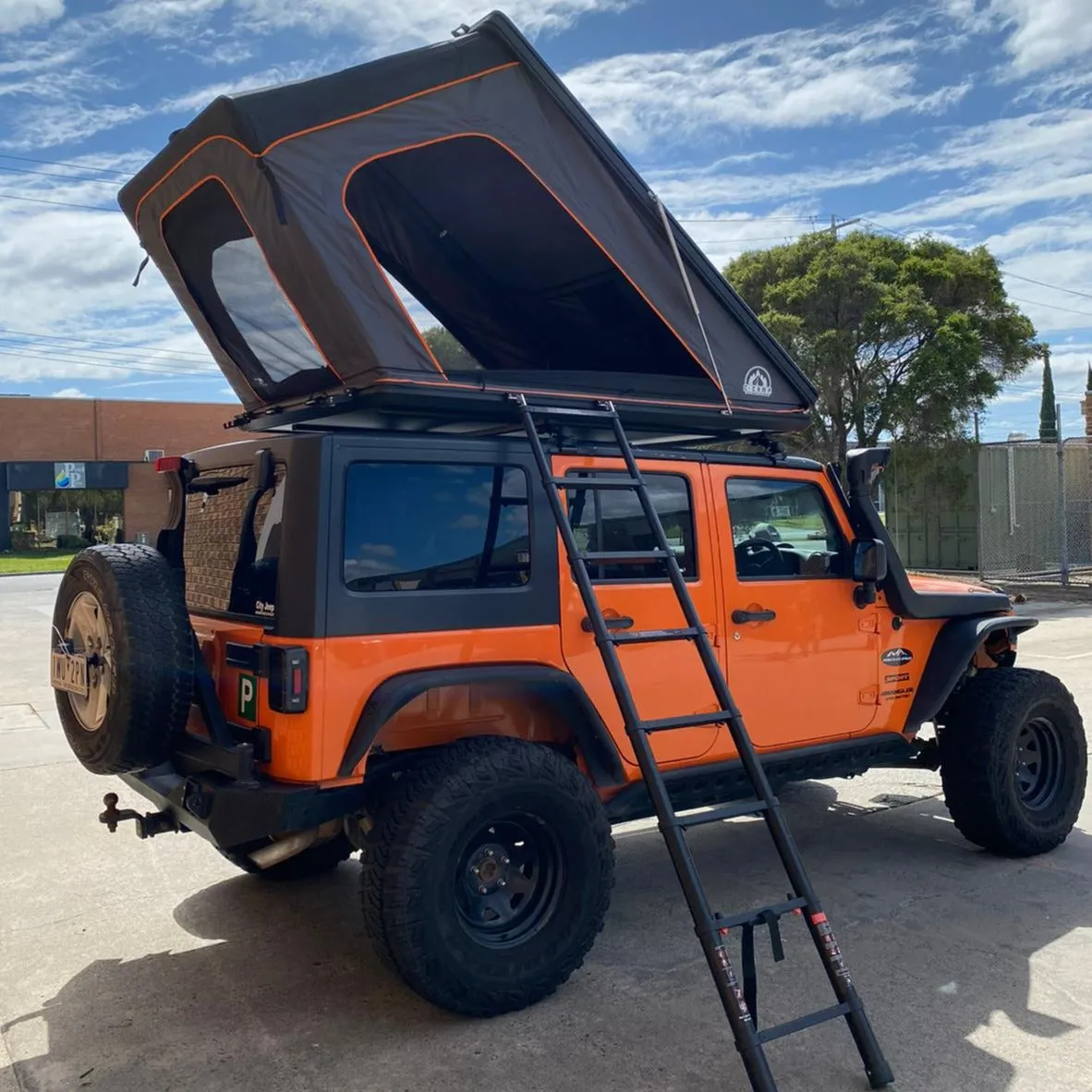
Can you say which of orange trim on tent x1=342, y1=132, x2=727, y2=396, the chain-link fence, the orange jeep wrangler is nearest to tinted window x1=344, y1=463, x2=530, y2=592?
the orange jeep wrangler

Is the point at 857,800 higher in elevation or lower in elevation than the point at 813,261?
lower

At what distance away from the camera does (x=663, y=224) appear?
4684 millimetres

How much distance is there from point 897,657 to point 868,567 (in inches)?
21.8

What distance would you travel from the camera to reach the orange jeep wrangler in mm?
3635

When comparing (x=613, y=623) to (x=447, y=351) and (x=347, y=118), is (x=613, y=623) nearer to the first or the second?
(x=447, y=351)

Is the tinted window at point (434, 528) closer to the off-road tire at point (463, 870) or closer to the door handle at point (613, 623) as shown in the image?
the door handle at point (613, 623)

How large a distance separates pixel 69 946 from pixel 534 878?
2.01 m

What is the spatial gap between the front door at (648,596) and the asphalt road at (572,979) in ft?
3.13

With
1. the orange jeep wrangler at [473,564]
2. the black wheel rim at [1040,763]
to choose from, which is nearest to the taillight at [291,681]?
the orange jeep wrangler at [473,564]

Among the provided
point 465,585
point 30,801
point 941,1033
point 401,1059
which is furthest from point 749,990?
point 30,801

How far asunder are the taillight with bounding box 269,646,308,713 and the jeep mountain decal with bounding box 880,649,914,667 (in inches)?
115

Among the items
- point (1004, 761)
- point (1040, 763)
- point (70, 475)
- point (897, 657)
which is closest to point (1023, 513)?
point (1040, 763)

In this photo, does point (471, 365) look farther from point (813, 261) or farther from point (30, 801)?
point (813, 261)

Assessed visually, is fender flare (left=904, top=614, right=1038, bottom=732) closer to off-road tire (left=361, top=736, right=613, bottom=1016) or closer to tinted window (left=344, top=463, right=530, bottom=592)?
off-road tire (left=361, top=736, right=613, bottom=1016)
